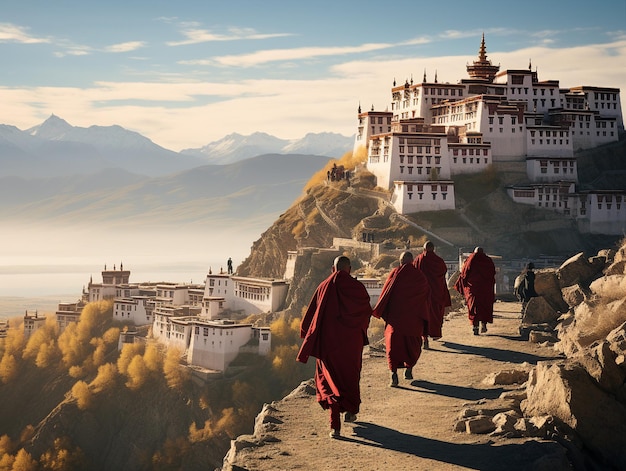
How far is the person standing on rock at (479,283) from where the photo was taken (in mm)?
16656

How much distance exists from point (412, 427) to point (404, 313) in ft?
7.60

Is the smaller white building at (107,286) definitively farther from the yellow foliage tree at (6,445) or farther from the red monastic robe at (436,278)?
the red monastic robe at (436,278)

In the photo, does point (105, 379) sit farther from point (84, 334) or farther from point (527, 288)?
point (527, 288)

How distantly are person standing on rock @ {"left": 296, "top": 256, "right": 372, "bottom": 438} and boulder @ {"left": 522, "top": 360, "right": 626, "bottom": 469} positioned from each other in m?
2.17

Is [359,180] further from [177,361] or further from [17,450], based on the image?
[17,450]

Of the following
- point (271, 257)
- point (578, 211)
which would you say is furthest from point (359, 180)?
point (578, 211)

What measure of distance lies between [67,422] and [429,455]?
58.3 m

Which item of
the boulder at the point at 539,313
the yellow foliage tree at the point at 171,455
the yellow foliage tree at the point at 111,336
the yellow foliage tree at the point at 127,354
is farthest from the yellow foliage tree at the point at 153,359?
the boulder at the point at 539,313

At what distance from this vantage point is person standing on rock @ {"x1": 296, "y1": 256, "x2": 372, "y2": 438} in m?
10.1

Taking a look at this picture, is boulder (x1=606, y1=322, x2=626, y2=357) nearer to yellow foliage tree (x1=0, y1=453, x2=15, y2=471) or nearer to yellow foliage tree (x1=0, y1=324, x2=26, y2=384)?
yellow foliage tree (x1=0, y1=453, x2=15, y2=471)

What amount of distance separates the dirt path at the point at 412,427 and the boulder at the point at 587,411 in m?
0.60

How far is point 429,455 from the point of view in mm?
9141

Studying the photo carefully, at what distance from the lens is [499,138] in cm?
6394

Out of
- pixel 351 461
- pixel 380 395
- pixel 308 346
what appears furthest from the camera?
pixel 380 395
